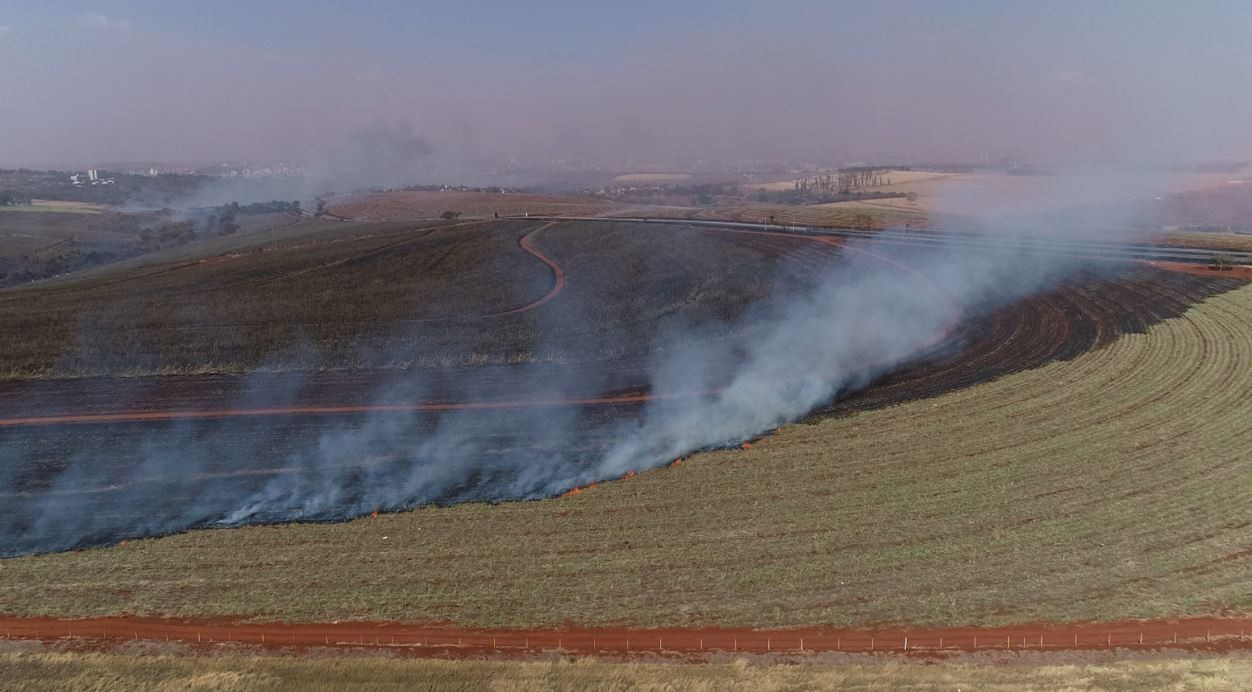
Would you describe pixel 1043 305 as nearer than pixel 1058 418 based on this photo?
No

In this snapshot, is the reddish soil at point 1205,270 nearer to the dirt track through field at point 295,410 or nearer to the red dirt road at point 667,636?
the dirt track through field at point 295,410

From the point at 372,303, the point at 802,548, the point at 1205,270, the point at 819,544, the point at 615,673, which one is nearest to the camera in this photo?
the point at 615,673

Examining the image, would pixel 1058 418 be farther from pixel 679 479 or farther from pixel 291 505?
pixel 291 505

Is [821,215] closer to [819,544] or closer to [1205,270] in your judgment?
[1205,270]

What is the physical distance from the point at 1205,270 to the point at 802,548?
4243cm

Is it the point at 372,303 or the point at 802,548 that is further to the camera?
the point at 372,303

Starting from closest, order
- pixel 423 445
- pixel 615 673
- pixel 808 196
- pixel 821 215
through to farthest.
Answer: pixel 615 673
pixel 423 445
pixel 821 215
pixel 808 196

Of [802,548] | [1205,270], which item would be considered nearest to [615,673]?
[802,548]

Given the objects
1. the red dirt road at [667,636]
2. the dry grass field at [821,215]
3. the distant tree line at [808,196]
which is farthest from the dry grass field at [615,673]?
the distant tree line at [808,196]

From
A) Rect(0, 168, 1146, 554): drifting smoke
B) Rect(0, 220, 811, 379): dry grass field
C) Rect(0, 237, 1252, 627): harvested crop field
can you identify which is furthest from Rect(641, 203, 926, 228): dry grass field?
Rect(0, 237, 1252, 627): harvested crop field

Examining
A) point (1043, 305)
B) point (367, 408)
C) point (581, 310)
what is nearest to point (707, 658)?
point (367, 408)

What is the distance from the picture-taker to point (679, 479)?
779 inches

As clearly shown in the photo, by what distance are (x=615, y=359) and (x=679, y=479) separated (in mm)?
13095

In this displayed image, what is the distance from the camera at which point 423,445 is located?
23.1 m
